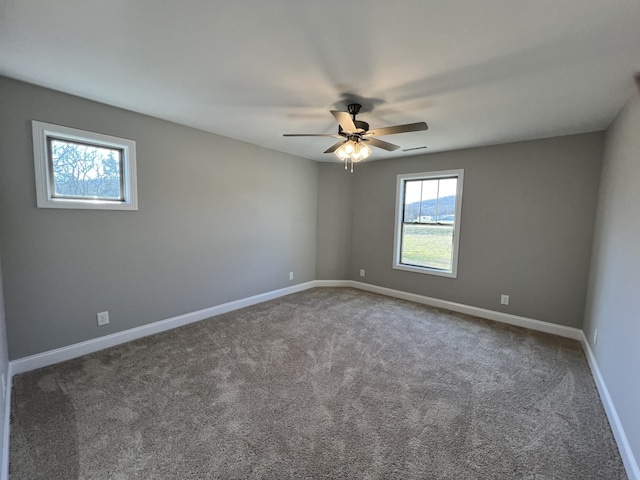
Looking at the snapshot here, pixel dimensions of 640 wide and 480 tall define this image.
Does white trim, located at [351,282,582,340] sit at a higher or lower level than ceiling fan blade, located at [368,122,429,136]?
lower

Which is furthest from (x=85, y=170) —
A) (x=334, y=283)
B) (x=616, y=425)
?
(x=616, y=425)

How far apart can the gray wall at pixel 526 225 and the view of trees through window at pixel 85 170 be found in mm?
4005

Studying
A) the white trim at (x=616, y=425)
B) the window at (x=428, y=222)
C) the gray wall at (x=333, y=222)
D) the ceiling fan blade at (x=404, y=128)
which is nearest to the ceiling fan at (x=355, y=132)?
the ceiling fan blade at (x=404, y=128)

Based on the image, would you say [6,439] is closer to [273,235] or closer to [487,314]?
[273,235]

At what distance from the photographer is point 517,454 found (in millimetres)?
1625

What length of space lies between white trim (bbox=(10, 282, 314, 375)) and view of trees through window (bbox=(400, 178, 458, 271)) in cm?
269

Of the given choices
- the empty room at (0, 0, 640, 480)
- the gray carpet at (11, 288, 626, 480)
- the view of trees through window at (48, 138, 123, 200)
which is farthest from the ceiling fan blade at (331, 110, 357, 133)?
the view of trees through window at (48, 138, 123, 200)

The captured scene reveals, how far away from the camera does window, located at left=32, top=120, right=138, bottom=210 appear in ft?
7.78

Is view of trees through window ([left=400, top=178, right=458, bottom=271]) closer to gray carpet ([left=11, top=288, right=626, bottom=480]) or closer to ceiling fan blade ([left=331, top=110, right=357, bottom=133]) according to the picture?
gray carpet ([left=11, top=288, right=626, bottom=480])

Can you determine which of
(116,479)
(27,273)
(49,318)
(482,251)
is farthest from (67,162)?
Answer: (482,251)

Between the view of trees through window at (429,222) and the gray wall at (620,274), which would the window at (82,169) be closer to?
the view of trees through window at (429,222)

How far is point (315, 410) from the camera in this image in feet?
6.39

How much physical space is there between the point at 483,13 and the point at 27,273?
3.78 m

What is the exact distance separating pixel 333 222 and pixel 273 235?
132cm
